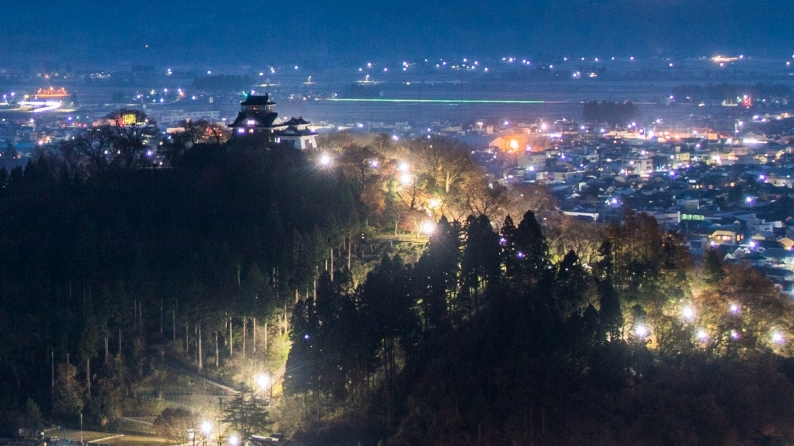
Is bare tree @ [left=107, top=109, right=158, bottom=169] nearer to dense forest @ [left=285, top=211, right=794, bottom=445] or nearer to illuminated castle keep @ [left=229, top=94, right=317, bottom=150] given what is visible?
illuminated castle keep @ [left=229, top=94, right=317, bottom=150]

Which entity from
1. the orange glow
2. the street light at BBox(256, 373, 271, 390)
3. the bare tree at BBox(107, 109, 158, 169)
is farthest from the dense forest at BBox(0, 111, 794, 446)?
the orange glow

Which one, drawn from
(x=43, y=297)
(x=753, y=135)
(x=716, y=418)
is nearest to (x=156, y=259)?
(x=43, y=297)

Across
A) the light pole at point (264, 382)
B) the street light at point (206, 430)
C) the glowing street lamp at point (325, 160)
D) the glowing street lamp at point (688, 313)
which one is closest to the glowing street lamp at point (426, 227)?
the glowing street lamp at point (325, 160)

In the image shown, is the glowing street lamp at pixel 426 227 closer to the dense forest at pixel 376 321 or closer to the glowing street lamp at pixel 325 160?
the dense forest at pixel 376 321

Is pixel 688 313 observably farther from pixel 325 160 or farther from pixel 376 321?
pixel 325 160

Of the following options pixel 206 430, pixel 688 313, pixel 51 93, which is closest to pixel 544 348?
pixel 688 313

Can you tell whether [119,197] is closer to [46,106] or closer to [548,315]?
[548,315]
